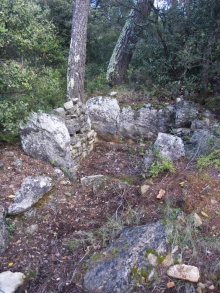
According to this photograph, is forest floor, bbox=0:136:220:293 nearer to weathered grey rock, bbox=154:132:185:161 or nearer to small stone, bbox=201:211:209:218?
small stone, bbox=201:211:209:218

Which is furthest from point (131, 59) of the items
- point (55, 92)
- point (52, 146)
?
point (52, 146)

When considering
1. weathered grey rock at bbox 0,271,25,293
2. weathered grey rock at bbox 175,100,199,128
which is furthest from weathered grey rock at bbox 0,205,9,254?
weathered grey rock at bbox 175,100,199,128

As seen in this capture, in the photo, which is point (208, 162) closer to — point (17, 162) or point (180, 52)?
point (17, 162)

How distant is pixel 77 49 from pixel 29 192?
387cm

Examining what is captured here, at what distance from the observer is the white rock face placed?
2210 mm

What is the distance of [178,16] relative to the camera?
6.08 m

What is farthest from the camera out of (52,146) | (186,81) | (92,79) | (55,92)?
(92,79)

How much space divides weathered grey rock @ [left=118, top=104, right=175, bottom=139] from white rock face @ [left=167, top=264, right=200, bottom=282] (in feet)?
11.8

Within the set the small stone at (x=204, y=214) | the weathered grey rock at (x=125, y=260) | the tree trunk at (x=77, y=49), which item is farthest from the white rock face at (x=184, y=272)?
the tree trunk at (x=77, y=49)

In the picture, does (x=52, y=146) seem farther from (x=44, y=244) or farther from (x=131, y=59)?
(x=131, y=59)

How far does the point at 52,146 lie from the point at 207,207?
237 centimetres

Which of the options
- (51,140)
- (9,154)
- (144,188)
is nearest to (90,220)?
(144,188)

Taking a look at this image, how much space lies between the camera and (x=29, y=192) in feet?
11.2

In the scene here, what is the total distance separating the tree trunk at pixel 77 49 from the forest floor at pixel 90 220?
95.0 inches
